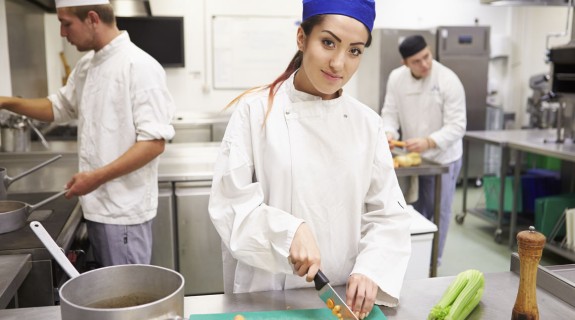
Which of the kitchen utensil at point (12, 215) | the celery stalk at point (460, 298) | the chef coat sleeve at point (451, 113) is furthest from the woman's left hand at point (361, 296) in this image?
the chef coat sleeve at point (451, 113)

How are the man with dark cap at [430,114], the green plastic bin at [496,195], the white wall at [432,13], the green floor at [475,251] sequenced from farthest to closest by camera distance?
1. the white wall at [432,13]
2. the green plastic bin at [496,195]
3. the green floor at [475,251]
4. the man with dark cap at [430,114]

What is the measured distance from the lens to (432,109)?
3336mm

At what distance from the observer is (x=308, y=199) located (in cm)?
115

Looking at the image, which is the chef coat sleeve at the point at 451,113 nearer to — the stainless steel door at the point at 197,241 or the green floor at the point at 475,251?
the green floor at the point at 475,251

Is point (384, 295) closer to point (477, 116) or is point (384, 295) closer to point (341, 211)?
point (341, 211)

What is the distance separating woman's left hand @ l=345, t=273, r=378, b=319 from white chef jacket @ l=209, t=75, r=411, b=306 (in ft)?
0.11

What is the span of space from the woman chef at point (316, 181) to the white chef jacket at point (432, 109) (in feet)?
6.81

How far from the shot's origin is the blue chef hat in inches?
41.3

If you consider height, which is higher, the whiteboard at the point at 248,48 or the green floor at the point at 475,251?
the whiteboard at the point at 248,48

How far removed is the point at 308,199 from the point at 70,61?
476 cm

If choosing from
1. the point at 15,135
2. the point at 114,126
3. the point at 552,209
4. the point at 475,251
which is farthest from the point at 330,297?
the point at 552,209

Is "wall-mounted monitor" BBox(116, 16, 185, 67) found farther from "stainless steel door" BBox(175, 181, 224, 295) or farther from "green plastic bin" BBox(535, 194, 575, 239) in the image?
"green plastic bin" BBox(535, 194, 575, 239)

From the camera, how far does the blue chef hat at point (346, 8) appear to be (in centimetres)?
105

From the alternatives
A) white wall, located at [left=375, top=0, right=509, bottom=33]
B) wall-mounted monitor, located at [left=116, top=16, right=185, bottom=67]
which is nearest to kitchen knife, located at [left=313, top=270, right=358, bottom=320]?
wall-mounted monitor, located at [left=116, top=16, right=185, bottom=67]
